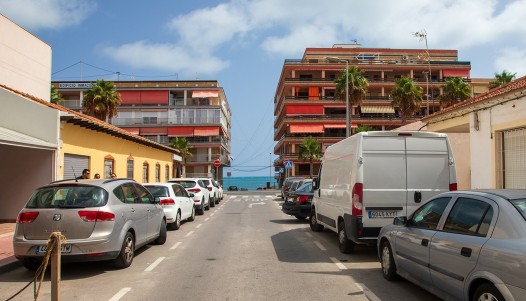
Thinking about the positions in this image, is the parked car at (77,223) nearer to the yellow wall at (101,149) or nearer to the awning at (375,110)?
the yellow wall at (101,149)

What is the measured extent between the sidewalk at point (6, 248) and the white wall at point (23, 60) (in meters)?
9.62

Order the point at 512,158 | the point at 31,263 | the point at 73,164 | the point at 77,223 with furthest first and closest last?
the point at 73,164 → the point at 512,158 → the point at 31,263 → the point at 77,223

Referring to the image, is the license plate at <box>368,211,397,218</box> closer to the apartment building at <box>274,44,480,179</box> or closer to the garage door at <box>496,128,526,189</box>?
the garage door at <box>496,128,526,189</box>

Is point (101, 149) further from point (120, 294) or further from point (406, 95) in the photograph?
point (406, 95)

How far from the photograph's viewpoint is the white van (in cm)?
859

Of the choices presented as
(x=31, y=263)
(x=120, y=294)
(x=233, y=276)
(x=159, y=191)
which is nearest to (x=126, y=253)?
(x=31, y=263)

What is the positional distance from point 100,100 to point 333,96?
124 ft

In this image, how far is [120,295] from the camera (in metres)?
6.29

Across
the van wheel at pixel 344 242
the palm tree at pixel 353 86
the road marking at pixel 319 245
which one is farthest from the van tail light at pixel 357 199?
the palm tree at pixel 353 86

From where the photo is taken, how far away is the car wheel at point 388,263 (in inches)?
271

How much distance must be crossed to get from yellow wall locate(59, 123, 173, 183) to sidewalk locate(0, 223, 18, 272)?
234 cm

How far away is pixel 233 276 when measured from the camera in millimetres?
7375

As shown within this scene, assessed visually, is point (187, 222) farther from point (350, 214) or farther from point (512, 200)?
point (512, 200)

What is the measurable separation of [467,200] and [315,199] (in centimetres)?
786
